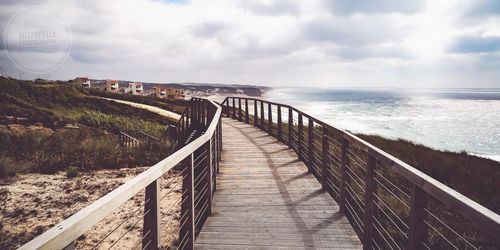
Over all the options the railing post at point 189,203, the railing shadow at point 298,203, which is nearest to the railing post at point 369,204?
the railing shadow at point 298,203

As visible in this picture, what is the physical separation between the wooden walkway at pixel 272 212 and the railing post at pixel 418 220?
52.4 inches

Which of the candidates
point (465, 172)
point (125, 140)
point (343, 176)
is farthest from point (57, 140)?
point (465, 172)

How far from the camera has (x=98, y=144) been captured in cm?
1325

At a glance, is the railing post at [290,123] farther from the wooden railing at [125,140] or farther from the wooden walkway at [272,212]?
the wooden railing at [125,140]

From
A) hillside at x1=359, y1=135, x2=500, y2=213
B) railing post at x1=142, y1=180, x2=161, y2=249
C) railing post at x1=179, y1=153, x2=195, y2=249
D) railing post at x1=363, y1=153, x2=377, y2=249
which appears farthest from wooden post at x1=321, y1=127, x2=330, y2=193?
hillside at x1=359, y1=135, x2=500, y2=213

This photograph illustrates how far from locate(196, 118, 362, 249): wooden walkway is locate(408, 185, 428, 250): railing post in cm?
133

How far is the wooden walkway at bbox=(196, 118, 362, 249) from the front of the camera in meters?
3.76

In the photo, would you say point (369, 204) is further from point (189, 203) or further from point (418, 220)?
point (189, 203)

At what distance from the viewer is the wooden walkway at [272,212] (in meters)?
3.76

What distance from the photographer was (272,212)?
4645 mm

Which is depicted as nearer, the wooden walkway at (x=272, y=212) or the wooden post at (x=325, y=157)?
the wooden walkway at (x=272, y=212)

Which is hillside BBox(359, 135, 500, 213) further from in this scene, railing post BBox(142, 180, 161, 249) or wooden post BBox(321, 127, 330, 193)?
railing post BBox(142, 180, 161, 249)

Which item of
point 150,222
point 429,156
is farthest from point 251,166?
point 429,156

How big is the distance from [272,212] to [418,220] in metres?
2.51
